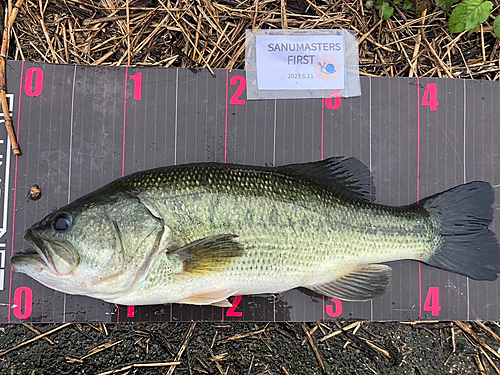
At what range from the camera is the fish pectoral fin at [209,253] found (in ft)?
7.01

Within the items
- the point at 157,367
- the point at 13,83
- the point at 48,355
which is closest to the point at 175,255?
the point at 157,367

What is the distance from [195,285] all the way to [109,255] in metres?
0.53

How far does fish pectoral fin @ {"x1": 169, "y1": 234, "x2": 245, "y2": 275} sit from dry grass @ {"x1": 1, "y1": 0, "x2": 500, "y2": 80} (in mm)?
1432

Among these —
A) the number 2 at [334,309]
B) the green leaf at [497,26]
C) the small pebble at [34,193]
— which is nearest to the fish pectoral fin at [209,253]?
the number 2 at [334,309]

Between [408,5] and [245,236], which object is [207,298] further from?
[408,5]

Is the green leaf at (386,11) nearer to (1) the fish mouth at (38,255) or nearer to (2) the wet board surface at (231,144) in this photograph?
(2) the wet board surface at (231,144)

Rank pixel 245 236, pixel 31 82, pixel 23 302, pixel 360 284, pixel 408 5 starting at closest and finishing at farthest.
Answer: pixel 245 236, pixel 360 284, pixel 23 302, pixel 31 82, pixel 408 5

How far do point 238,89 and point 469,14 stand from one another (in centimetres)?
178

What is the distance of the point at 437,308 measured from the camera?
2783 mm

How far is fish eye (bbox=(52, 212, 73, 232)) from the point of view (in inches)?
83.1

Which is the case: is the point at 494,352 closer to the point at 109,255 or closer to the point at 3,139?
the point at 109,255

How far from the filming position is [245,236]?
7.26 ft

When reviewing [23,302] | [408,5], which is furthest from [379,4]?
[23,302]

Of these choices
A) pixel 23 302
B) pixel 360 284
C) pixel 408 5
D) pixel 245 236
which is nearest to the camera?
pixel 245 236
